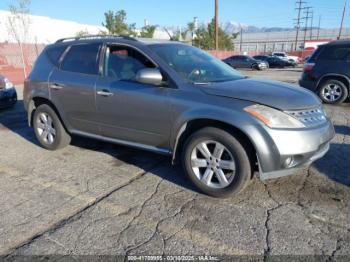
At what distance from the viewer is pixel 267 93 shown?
11.9 ft

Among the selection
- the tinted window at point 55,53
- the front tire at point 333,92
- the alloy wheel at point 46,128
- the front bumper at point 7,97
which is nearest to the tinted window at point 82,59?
the tinted window at point 55,53

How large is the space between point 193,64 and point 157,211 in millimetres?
1962

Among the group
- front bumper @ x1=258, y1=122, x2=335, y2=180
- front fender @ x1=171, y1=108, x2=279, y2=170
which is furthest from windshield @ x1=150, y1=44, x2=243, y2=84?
front bumper @ x1=258, y1=122, x2=335, y2=180

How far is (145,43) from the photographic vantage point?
4.31 metres

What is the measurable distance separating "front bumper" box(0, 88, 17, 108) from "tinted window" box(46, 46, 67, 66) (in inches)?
153

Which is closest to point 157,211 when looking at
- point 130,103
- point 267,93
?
point 130,103

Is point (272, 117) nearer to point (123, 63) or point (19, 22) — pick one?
point (123, 63)

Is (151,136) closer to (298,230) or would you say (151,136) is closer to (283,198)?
(283,198)

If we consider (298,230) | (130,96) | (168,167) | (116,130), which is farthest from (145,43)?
(298,230)

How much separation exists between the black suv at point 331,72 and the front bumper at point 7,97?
316 inches

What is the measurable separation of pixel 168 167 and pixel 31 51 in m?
18.7

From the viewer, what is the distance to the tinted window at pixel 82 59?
15.4 ft

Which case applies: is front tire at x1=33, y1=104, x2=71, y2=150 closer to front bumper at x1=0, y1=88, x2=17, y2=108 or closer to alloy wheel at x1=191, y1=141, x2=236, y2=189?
alloy wheel at x1=191, y1=141, x2=236, y2=189

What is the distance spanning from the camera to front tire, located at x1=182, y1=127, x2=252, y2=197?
11.4 feet
